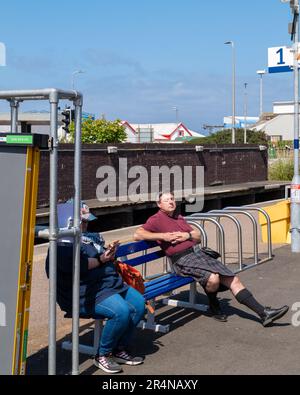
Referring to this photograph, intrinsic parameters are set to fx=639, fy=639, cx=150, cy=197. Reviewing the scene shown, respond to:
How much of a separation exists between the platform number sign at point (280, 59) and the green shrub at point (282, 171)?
1798 cm

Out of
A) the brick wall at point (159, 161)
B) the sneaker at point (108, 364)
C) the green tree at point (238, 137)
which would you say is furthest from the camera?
the green tree at point (238, 137)

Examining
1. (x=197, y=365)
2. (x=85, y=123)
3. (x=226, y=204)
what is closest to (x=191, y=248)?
(x=197, y=365)

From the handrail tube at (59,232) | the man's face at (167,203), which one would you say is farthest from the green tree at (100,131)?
the handrail tube at (59,232)

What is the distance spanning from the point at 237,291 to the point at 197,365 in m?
1.26

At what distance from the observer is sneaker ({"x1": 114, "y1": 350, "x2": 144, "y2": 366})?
4934 millimetres

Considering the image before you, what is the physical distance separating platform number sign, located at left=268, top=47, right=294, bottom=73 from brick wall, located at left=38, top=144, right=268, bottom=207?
6073 mm

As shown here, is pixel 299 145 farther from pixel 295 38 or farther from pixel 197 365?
pixel 197 365

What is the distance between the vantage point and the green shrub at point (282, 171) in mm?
27797

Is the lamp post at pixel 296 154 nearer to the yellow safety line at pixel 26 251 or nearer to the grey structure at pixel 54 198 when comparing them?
the grey structure at pixel 54 198

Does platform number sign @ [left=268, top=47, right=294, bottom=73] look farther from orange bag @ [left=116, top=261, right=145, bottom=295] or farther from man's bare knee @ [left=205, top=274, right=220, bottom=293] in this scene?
orange bag @ [left=116, top=261, right=145, bottom=295]

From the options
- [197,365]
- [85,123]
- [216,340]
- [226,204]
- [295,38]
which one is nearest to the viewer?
[197,365]

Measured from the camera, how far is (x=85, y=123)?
3119 cm

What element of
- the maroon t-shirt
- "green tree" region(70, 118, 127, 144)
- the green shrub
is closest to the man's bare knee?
the maroon t-shirt

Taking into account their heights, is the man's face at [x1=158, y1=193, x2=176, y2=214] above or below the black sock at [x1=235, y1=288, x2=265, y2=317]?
above
